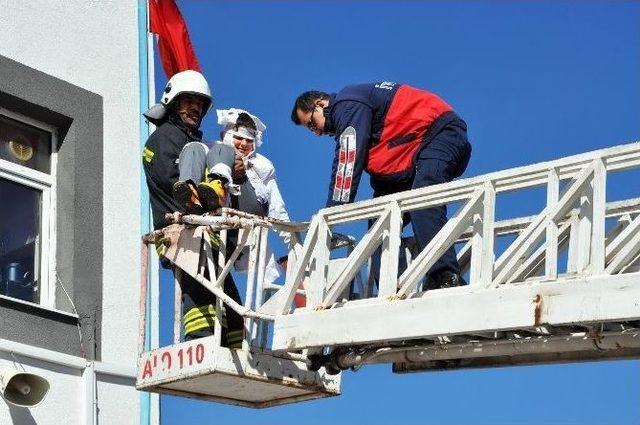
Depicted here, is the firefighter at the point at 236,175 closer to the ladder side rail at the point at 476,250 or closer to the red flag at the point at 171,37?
the ladder side rail at the point at 476,250

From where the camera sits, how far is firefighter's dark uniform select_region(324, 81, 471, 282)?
11492 mm

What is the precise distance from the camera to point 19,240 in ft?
44.3

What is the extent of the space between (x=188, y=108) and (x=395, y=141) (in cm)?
155

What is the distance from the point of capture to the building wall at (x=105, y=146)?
13.4 meters

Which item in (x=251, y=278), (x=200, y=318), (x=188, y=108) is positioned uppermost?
(x=188, y=108)

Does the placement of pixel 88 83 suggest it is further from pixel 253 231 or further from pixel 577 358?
pixel 577 358

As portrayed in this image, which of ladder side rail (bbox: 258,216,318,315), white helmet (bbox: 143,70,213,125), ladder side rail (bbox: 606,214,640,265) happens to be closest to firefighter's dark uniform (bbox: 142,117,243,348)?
white helmet (bbox: 143,70,213,125)

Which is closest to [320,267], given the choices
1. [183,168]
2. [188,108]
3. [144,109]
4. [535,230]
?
[183,168]

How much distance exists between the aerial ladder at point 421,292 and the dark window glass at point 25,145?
80.6 inches

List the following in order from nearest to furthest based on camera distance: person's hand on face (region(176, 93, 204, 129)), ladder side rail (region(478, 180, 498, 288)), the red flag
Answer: ladder side rail (region(478, 180, 498, 288)) < person's hand on face (region(176, 93, 204, 129)) < the red flag

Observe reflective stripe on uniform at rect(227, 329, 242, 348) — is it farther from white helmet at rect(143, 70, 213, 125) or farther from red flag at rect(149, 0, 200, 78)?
red flag at rect(149, 0, 200, 78)

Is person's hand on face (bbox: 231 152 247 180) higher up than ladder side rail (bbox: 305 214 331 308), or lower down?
higher up

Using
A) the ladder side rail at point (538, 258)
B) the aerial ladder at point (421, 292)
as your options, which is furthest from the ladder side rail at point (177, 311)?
the ladder side rail at point (538, 258)

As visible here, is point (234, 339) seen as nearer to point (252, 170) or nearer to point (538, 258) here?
point (252, 170)
